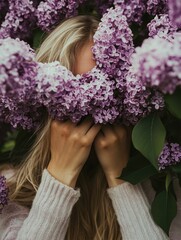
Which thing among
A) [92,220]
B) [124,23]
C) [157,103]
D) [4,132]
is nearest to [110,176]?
[92,220]

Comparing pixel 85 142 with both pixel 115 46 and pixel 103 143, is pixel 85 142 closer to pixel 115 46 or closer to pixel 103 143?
pixel 103 143

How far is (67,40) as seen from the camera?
60.7 inches

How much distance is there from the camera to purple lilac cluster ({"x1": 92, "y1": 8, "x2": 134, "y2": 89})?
133 centimetres

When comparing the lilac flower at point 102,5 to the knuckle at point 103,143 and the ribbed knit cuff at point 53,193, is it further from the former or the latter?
the ribbed knit cuff at point 53,193

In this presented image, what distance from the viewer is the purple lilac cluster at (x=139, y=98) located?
1.27m

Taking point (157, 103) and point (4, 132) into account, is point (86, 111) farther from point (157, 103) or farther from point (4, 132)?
point (4, 132)

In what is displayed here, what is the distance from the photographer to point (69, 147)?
151cm

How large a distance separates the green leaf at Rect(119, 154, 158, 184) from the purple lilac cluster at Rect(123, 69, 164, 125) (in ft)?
0.49

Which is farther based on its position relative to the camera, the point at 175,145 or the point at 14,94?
the point at 175,145

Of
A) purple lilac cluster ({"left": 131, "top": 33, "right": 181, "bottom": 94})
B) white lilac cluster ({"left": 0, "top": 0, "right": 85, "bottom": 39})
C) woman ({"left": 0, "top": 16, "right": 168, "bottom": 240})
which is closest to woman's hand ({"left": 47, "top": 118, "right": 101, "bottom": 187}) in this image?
woman ({"left": 0, "top": 16, "right": 168, "bottom": 240})

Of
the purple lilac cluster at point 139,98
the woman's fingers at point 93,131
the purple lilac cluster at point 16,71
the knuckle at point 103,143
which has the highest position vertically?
the purple lilac cluster at point 16,71

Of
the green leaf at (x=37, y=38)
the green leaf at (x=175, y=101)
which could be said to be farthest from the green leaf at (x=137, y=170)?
the green leaf at (x=37, y=38)

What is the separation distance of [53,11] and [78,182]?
0.52 m

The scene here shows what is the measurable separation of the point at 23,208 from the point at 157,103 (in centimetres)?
61
